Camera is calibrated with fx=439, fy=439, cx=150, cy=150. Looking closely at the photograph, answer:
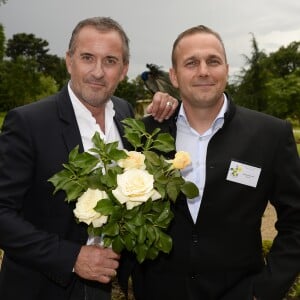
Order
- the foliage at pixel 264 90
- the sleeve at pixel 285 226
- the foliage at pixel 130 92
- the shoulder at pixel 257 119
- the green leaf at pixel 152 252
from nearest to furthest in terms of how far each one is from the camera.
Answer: the green leaf at pixel 152 252
the sleeve at pixel 285 226
the shoulder at pixel 257 119
the foliage at pixel 264 90
the foliage at pixel 130 92

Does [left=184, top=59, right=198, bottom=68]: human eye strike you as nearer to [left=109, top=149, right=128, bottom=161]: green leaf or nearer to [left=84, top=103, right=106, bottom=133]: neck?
[left=84, top=103, right=106, bottom=133]: neck

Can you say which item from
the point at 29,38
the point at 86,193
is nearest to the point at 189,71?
the point at 86,193

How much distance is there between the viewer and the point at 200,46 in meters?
3.04

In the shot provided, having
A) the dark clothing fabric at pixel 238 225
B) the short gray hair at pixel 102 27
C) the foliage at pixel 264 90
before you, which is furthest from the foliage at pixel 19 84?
the dark clothing fabric at pixel 238 225

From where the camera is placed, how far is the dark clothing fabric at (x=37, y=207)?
8.47ft

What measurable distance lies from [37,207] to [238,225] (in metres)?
1.34

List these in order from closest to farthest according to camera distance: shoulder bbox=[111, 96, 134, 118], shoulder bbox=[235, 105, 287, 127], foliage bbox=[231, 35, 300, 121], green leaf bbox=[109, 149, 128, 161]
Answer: green leaf bbox=[109, 149, 128, 161] < shoulder bbox=[235, 105, 287, 127] < shoulder bbox=[111, 96, 134, 118] < foliage bbox=[231, 35, 300, 121]

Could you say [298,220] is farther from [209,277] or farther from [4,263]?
[4,263]

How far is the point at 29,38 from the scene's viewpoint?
78.1 meters

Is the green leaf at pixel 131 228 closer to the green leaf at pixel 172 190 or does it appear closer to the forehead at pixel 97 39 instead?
the green leaf at pixel 172 190

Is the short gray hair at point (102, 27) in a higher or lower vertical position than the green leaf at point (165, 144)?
higher

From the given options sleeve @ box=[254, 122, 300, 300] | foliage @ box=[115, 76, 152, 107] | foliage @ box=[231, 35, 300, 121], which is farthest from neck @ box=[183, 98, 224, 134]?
foliage @ box=[115, 76, 152, 107]

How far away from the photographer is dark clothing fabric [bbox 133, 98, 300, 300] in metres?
2.92

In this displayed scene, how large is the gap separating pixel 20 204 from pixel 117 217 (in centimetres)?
75
